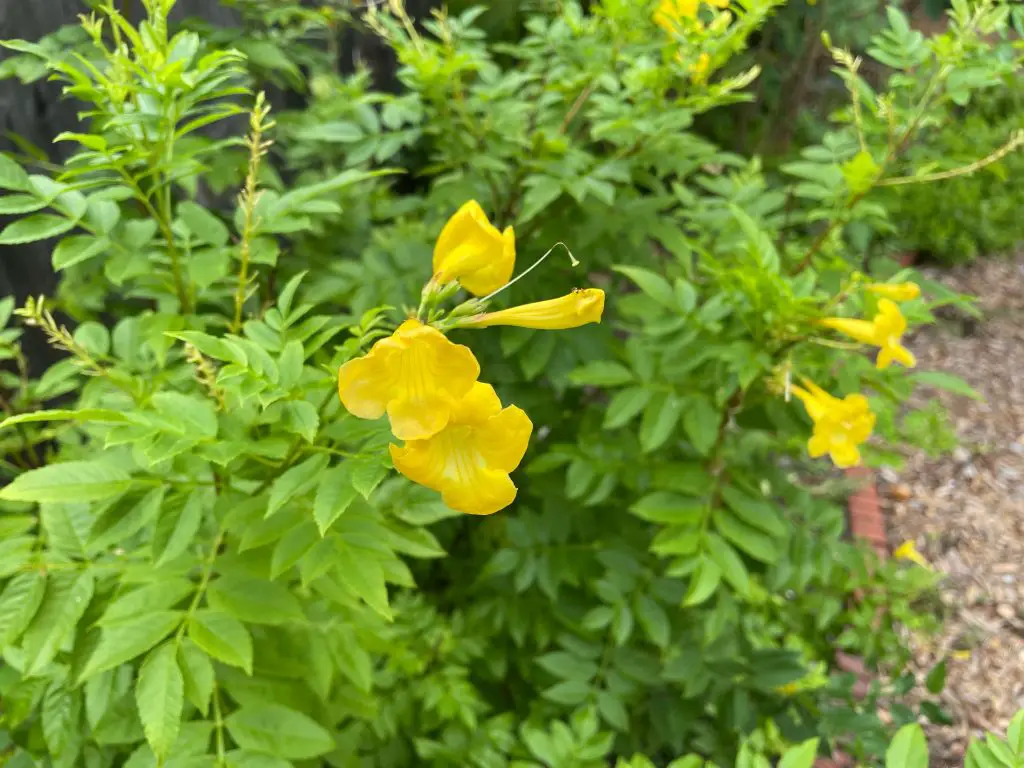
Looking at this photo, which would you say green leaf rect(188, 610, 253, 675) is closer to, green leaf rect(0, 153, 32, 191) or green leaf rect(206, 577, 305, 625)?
green leaf rect(206, 577, 305, 625)

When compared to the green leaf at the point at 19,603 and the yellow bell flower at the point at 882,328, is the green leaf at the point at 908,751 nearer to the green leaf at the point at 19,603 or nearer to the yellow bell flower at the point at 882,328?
the yellow bell flower at the point at 882,328

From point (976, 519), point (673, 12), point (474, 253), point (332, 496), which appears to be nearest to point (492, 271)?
point (474, 253)

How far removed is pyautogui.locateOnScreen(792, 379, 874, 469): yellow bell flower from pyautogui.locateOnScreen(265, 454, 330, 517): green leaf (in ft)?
3.20

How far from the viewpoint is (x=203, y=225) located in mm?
1356

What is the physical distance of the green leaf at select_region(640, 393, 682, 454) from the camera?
1.59m

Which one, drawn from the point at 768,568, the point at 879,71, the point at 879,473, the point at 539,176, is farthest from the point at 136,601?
the point at 879,71

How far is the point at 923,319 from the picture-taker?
1.59 metres

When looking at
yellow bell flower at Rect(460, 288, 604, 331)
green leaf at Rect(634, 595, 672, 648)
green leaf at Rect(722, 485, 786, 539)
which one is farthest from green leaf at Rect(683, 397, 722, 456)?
yellow bell flower at Rect(460, 288, 604, 331)

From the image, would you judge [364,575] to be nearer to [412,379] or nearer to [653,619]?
[412,379]

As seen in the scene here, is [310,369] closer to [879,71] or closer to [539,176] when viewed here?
[539,176]

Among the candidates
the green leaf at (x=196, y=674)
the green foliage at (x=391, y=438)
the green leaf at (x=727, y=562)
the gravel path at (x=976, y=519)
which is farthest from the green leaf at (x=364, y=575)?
the gravel path at (x=976, y=519)

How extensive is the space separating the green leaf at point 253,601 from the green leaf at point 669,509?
31.0 inches

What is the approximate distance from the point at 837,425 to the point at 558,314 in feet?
2.87

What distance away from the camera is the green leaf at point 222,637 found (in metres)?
0.99
